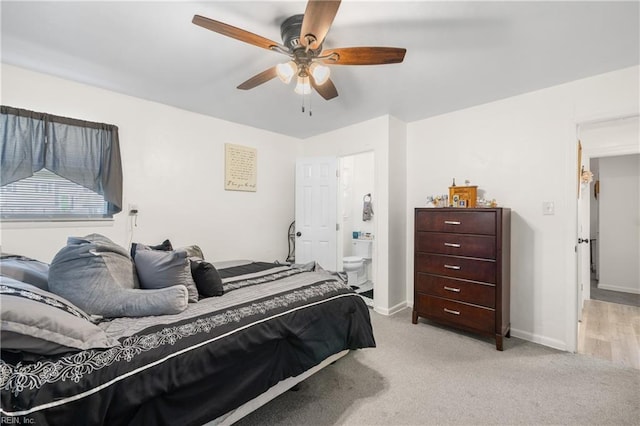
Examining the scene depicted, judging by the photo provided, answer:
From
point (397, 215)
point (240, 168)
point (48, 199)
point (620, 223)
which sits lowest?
point (620, 223)

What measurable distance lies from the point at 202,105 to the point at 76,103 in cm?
112

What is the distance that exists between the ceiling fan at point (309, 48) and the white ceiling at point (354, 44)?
0.56 feet

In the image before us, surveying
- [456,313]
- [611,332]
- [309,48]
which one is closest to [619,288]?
[611,332]

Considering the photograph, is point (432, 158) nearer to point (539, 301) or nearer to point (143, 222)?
point (539, 301)

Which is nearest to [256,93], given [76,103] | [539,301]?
[76,103]

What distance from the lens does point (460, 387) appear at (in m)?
1.97

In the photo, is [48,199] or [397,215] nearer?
[48,199]

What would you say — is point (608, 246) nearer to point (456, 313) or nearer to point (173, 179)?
point (456, 313)

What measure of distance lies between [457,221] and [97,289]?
286 centimetres

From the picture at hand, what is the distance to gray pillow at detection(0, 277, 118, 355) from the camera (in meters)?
0.99

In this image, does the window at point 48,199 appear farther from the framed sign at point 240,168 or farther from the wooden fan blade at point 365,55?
the wooden fan blade at point 365,55

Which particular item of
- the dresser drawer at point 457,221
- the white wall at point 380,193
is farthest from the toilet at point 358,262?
the dresser drawer at point 457,221

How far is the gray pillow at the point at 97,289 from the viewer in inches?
53.9

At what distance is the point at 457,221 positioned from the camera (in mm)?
2789
